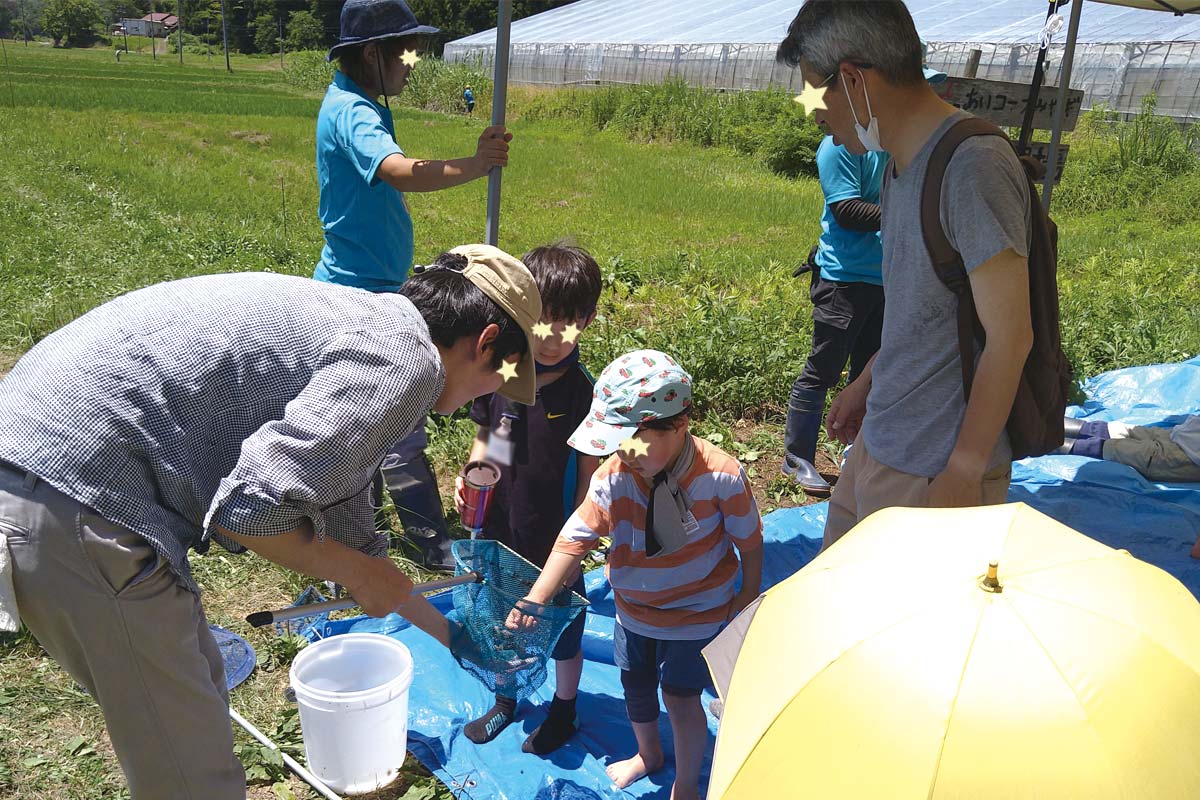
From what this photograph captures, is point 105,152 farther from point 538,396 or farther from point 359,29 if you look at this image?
point 538,396

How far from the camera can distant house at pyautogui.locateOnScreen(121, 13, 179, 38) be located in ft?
67.4

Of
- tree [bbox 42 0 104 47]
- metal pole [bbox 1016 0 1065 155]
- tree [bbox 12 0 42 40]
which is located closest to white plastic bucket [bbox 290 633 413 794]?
metal pole [bbox 1016 0 1065 155]

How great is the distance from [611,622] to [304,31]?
30.9 m

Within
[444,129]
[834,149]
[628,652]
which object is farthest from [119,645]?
[444,129]

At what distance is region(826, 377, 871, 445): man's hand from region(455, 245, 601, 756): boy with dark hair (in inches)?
24.0

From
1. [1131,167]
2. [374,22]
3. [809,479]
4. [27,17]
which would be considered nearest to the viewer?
[374,22]

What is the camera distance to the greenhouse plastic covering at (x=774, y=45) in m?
12.1

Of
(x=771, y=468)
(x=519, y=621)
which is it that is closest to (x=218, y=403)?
(x=519, y=621)

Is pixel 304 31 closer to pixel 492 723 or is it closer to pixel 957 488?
pixel 492 723

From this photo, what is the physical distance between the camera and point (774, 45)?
56.0ft

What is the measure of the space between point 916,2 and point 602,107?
5898 mm

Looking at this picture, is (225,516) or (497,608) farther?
(497,608)

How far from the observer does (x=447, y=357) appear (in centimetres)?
166

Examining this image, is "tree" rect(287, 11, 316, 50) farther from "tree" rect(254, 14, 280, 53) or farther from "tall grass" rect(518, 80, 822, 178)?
"tall grass" rect(518, 80, 822, 178)
